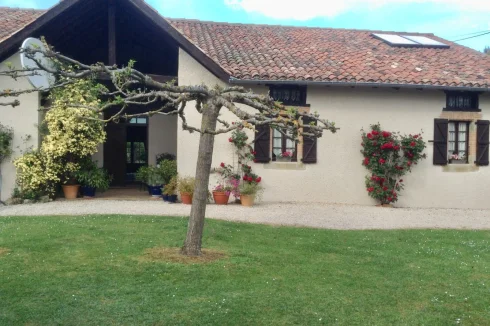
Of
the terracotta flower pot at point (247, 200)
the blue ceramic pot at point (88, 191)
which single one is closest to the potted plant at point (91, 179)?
the blue ceramic pot at point (88, 191)

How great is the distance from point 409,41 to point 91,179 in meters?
10.3

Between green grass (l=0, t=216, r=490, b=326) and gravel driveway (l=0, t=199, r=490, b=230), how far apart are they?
1652 mm

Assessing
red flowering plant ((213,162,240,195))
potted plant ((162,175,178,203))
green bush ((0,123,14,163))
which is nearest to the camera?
green bush ((0,123,14,163))

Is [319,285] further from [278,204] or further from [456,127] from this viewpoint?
[456,127]

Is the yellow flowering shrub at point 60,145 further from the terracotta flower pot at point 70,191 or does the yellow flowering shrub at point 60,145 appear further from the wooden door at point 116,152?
the wooden door at point 116,152

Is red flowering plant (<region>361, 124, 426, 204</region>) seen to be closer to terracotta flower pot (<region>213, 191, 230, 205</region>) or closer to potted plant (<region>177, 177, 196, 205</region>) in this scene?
terracotta flower pot (<region>213, 191, 230, 205</region>)

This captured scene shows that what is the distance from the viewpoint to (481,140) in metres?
13.7

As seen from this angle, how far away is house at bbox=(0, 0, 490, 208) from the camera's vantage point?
12.4m

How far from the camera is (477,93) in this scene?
13.6 m

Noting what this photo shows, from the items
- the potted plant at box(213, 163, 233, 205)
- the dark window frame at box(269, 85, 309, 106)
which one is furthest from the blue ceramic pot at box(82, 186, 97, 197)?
the dark window frame at box(269, 85, 309, 106)

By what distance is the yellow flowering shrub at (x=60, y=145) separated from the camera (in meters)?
11.9

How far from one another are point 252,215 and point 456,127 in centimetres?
621

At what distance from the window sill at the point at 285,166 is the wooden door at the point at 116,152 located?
5335mm

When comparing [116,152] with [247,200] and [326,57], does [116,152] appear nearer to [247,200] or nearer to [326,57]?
[247,200]
